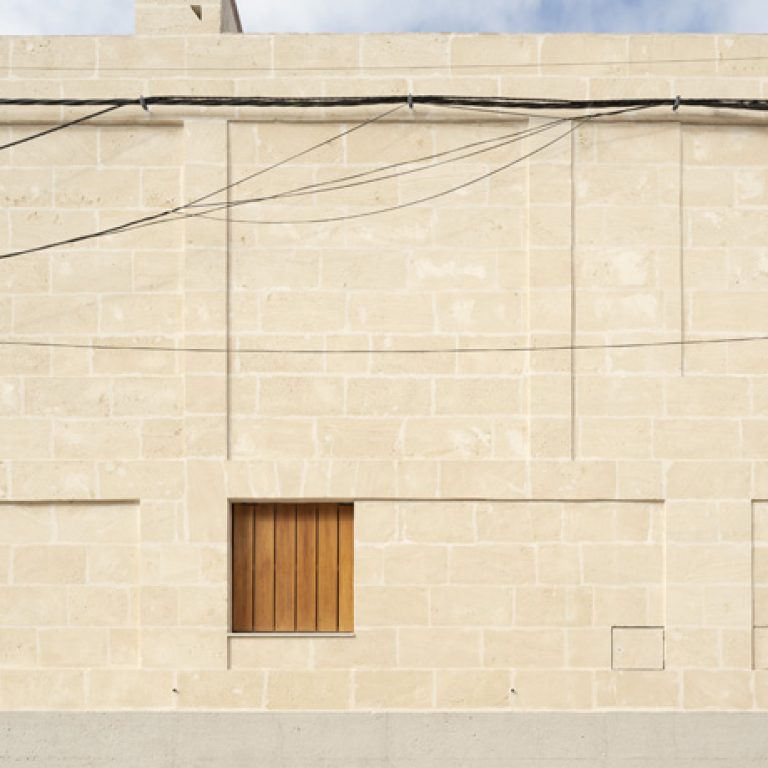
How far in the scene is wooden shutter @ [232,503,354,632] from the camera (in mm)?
7684

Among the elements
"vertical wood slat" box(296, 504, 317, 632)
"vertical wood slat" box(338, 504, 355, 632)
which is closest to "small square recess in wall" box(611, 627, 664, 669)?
"vertical wood slat" box(338, 504, 355, 632)

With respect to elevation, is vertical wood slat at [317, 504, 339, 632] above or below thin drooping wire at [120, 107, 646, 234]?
below

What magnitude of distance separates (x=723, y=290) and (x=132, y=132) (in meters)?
5.58

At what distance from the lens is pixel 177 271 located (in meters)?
7.73

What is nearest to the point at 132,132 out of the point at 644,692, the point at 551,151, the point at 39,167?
the point at 39,167

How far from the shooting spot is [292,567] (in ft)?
→ 25.3

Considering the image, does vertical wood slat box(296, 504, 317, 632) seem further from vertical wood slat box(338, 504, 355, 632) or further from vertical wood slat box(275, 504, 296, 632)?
vertical wood slat box(338, 504, 355, 632)

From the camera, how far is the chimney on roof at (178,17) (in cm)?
784

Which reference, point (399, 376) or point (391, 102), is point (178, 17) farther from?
point (399, 376)

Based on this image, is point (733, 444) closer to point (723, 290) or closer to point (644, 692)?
point (723, 290)
